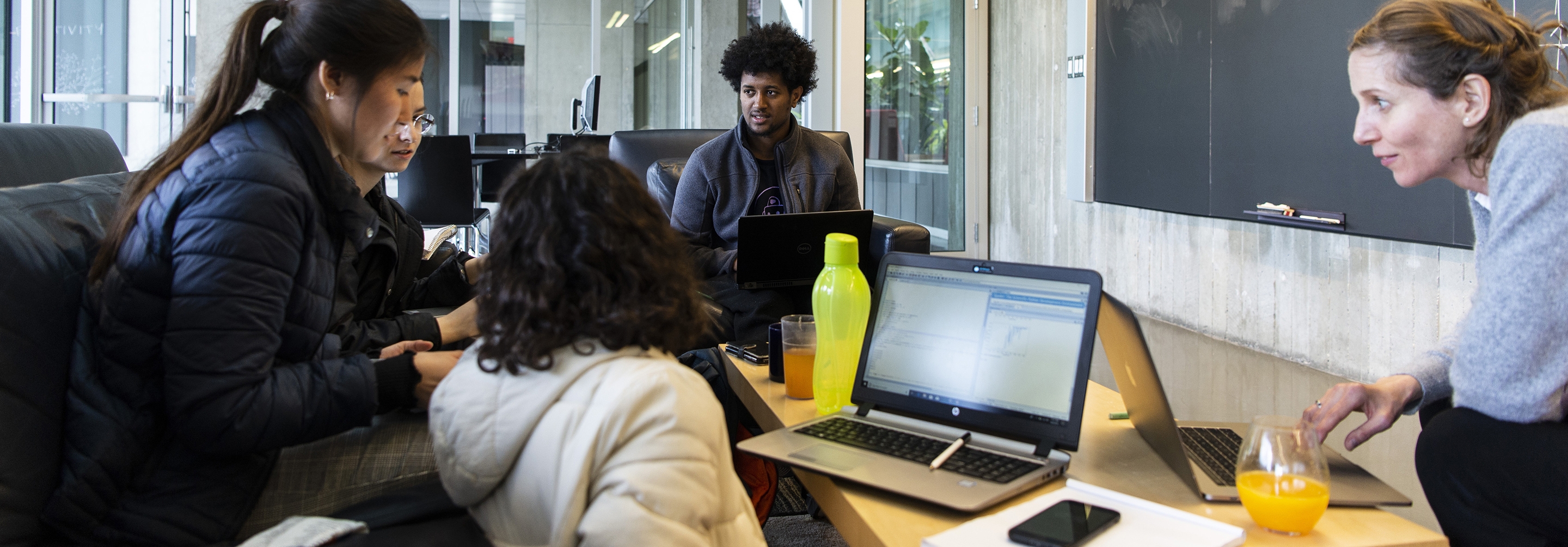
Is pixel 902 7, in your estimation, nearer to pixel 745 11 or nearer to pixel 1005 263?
pixel 745 11

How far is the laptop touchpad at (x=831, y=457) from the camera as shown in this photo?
1.09 meters

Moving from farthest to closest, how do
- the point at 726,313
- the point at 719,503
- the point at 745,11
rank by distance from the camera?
1. the point at 745,11
2. the point at 726,313
3. the point at 719,503

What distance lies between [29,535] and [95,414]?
0.43 ft

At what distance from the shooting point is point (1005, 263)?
1195 mm

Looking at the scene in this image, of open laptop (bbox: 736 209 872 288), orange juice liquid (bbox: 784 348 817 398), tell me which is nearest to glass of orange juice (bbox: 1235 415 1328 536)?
orange juice liquid (bbox: 784 348 817 398)

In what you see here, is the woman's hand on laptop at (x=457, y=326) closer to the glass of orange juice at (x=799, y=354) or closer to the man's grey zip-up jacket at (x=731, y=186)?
the glass of orange juice at (x=799, y=354)

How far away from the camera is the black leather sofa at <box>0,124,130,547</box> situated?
3.34 feet

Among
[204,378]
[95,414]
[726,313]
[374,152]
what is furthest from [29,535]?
[726,313]

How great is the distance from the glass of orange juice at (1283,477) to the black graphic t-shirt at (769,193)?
196cm

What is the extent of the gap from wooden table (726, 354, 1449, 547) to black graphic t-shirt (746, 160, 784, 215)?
1.61 meters

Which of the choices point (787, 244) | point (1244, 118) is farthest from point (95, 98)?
point (1244, 118)

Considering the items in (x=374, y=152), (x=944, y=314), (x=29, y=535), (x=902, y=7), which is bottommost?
(x=29, y=535)

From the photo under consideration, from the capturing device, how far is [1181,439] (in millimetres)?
1147

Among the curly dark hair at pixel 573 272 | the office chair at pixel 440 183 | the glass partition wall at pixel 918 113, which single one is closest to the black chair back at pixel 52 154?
the curly dark hair at pixel 573 272
